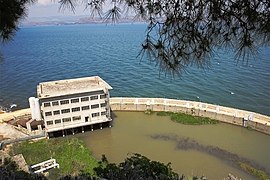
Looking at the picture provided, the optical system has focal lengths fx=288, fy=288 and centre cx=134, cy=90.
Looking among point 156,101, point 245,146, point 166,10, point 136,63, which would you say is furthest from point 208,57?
point 136,63

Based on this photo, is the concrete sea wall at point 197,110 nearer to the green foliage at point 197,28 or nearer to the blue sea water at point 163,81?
the blue sea water at point 163,81

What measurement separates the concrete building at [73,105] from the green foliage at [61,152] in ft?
3.26

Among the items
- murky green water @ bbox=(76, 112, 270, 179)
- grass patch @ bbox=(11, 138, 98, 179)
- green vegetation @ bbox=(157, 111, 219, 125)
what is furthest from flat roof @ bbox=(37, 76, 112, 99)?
green vegetation @ bbox=(157, 111, 219, 125)

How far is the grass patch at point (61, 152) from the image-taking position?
12109mm

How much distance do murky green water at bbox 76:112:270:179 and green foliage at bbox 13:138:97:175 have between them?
806mm

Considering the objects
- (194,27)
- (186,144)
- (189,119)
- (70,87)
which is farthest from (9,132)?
(194,27)

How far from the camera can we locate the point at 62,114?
50.7 feet

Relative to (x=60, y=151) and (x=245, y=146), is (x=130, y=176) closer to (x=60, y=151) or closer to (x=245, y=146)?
(x=60, y=151)

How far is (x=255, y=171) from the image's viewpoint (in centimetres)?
1184

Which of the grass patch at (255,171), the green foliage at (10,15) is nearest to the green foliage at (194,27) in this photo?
the green foliage at (10,15)

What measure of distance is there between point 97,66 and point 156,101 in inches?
599

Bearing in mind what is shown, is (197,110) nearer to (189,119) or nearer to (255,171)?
(189,119)

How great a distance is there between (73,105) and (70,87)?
1221 millimetres

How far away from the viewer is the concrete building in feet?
49.4
